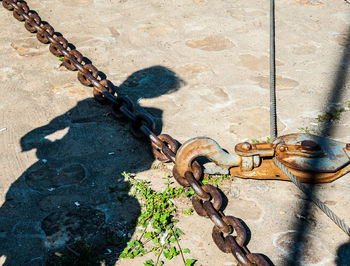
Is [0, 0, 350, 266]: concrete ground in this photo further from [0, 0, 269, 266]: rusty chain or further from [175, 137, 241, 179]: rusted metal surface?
[175, 137, 241, 179]: rusted metal surface

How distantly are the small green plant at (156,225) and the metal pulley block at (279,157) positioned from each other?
24 centimetres

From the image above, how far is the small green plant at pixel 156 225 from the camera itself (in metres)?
2.79

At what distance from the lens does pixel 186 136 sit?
13.0 ft

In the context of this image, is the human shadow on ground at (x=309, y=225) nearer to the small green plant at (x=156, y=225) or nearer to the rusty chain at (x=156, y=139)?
the rusty chain at (x=156, y=139)

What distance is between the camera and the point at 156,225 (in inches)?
117

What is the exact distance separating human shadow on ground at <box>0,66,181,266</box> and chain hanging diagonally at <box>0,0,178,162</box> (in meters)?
0.13

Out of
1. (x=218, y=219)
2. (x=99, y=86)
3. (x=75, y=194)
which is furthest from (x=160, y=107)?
(x=218, y=219)

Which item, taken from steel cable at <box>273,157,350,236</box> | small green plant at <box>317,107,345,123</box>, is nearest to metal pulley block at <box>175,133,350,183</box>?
steel cable at <box>273,157,350,236</box>

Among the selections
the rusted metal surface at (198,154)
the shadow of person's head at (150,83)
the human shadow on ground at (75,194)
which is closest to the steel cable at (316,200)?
the rusted metal surface at (198,154)

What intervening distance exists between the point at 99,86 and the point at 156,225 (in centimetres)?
188

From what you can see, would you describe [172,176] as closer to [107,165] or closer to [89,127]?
[107,165]

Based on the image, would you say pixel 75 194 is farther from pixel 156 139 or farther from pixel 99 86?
pixel 99 86

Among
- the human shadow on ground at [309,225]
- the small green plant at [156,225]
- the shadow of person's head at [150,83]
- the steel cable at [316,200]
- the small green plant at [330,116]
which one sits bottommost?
the small green plant at [330,116]

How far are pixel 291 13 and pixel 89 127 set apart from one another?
12.7 feet
